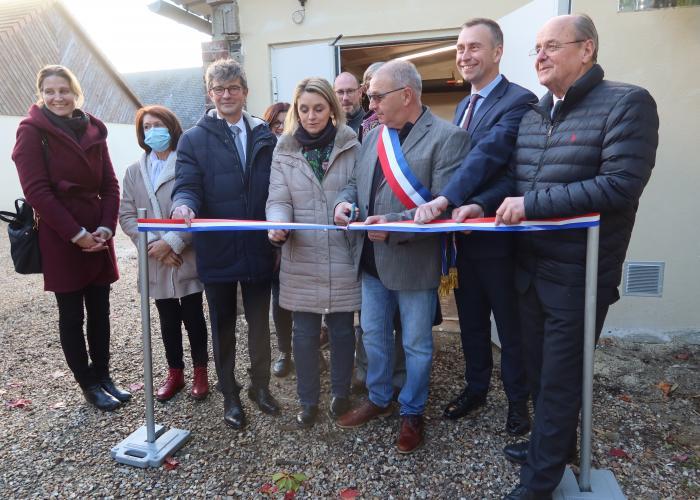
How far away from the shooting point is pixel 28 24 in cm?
2098

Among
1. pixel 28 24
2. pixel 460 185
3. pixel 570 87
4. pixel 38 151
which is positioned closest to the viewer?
pixel 570 87

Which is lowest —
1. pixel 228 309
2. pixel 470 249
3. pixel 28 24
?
pixel 228 309

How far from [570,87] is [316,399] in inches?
91.1

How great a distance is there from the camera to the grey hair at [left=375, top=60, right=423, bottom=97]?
8.90 feet

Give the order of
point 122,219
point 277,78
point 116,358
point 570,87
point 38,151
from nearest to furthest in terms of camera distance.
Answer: point 570,87 → point 38,151 → point 122,219 → point 116,358 → point 277,78

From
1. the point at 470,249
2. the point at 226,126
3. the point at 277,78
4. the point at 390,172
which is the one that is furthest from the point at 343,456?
the point at 277,78

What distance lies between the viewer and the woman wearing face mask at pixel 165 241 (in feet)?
11.5

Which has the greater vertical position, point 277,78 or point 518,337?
point 277,78

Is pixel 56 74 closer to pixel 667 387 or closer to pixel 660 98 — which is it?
pixel 660 98

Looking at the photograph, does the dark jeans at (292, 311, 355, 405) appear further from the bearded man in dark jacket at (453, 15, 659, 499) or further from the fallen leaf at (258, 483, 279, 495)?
the bearded man in dark jacket at (453, 15, 659, 499)

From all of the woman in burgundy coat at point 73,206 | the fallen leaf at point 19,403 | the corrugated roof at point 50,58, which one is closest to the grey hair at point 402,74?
the woman in burgundy coat at point 73,206

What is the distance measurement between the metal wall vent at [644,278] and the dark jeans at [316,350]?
2.85 metres

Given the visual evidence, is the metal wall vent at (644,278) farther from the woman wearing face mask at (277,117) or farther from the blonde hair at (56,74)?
the blonde hair at (56,74)

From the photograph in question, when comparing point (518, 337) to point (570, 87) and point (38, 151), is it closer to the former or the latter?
point (570, 87)
